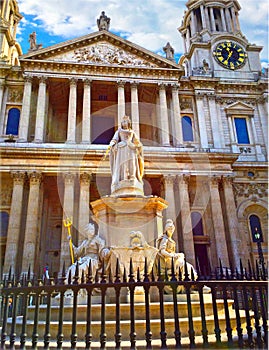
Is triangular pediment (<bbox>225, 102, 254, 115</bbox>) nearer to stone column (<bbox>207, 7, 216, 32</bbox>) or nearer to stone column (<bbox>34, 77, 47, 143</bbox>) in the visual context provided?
stone column (<bbox>207, 7, 216, 32</bbox>)

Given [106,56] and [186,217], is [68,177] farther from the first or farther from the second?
[106,56]

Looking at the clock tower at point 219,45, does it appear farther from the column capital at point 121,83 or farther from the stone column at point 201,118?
the column capital at point 121,83

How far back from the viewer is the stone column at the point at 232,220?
21.2 metres

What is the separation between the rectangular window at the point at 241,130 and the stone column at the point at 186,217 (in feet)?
25.5

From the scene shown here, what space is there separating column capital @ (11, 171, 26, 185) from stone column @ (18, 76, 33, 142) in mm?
2795

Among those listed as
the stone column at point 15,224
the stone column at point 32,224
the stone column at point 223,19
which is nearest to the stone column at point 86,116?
the stone column at point 32,224

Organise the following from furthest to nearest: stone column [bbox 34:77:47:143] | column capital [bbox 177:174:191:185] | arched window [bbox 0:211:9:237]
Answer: stone column [bbox 34:77:47:143] → column capital [bbox 177:174:191:185] → arched window [bbox 0:211:9:237]

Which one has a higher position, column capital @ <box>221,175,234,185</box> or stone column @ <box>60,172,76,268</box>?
column capital @ <box>221,175,234,185</box>

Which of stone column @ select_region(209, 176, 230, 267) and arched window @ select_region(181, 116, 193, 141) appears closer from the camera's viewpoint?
stone column @ select_region(209, 176, 230, 267)

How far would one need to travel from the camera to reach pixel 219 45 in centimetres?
3272

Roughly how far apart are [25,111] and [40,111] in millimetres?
1128

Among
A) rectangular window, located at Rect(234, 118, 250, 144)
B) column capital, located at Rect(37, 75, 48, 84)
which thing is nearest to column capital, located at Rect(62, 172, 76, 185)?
column capital, located at Rect(37, 75, 48, 84)

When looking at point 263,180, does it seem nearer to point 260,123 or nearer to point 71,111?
point 260,123

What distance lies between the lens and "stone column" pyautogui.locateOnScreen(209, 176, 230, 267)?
20.9 m
